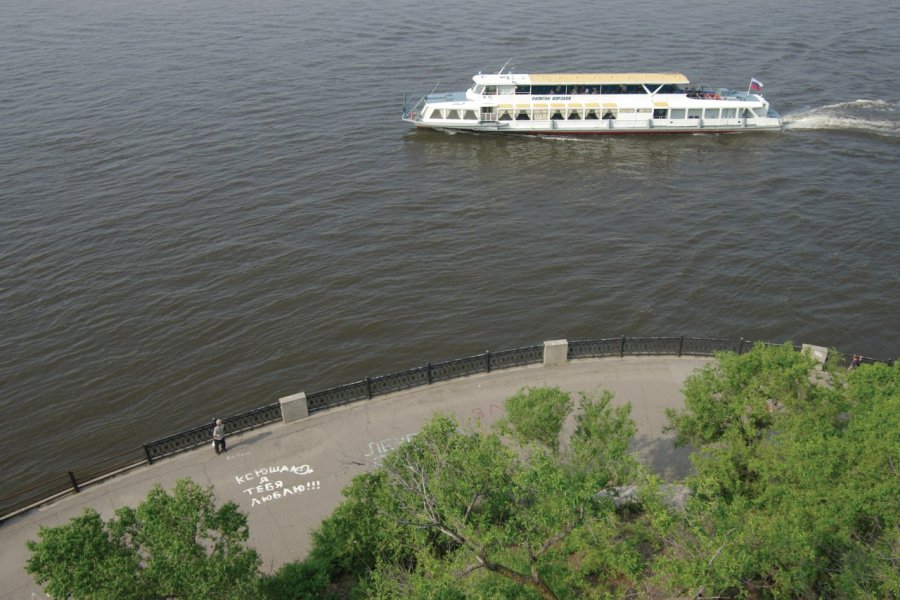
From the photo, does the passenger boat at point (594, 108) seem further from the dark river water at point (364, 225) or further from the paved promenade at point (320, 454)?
the paved promenade at point (320, 454)

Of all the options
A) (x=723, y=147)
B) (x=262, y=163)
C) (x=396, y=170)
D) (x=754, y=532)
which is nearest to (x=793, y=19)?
(x=723, y=147)

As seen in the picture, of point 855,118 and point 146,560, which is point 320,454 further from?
point 855,118

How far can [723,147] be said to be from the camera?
183 feet

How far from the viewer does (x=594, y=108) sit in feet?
186

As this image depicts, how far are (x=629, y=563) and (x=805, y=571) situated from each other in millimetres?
3737

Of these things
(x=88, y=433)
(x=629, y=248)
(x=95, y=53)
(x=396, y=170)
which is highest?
(x=95, y=53)

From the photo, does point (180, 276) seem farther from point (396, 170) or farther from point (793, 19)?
point (793, 19)

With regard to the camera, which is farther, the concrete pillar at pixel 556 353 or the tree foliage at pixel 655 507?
the concrete pillar at pixel 556 353

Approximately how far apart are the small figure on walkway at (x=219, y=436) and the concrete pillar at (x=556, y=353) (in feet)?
40.8

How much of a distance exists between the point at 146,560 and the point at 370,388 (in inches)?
506

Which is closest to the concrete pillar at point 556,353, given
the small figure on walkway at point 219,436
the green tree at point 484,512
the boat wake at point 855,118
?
the green tree at point 484,512

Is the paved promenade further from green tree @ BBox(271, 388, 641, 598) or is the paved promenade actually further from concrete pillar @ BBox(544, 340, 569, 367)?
green tree @ BBox(271, 388, 641, 598)

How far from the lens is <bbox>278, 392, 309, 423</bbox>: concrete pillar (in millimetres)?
25344

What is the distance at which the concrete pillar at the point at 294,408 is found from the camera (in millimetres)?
25344
